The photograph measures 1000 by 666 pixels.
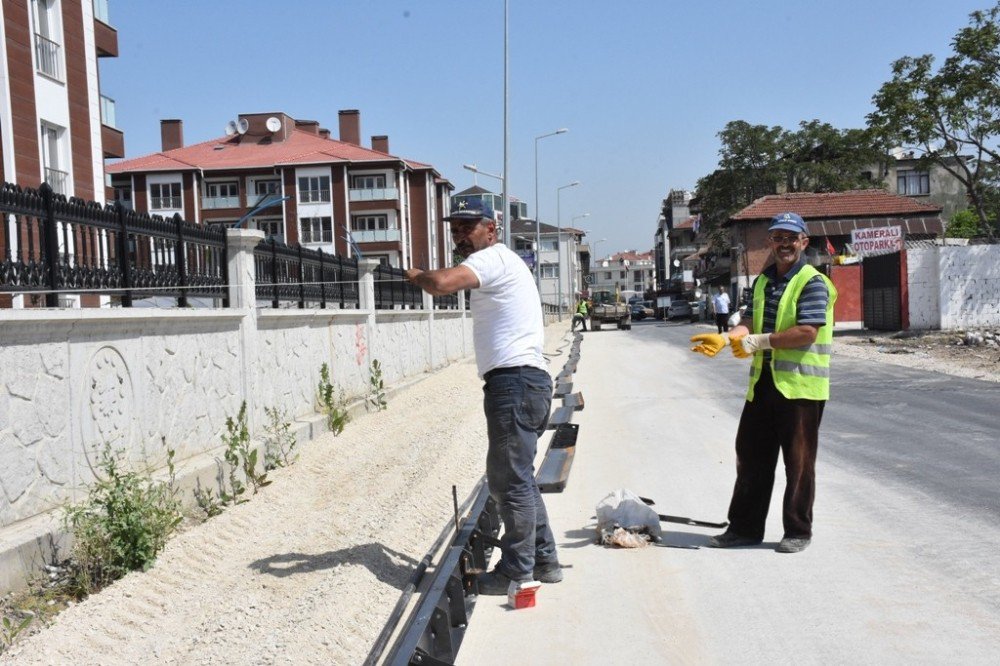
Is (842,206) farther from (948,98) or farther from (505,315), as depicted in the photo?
(505,315)

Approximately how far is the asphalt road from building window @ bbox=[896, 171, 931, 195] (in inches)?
2904

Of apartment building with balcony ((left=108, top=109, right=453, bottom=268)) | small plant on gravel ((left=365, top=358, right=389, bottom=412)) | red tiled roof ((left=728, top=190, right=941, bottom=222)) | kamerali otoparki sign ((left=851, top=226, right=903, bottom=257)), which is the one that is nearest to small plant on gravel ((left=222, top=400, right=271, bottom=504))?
small plant on gravel ((left=365, top=358, right=389, bottom=412))

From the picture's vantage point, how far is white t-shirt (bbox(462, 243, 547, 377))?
16.2 ft

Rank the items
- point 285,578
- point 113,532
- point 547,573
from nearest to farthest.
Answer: point 547,573
point 285,578
point 113,532

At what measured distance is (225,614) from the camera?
4.96 metres

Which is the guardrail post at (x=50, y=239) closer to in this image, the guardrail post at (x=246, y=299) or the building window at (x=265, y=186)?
the guardrail post at (x=246, y=299)

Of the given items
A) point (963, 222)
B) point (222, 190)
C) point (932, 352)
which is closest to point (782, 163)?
point (963, 222)

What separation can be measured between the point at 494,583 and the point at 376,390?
9.60 m

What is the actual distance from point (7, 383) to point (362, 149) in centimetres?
6666

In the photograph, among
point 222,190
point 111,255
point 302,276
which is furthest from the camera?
point 222,190

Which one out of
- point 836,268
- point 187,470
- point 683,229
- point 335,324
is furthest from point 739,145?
point 187,470

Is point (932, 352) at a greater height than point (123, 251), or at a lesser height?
lesser

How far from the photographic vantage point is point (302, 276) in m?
13.1

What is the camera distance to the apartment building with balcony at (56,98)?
73.8ft
